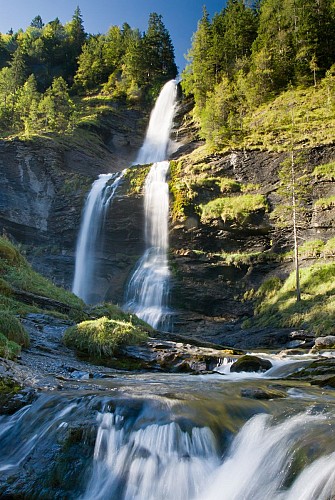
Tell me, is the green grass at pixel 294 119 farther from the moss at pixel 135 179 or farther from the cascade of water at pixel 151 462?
the cascade of water at pixel 151 462

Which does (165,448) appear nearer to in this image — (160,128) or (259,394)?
(259,394)

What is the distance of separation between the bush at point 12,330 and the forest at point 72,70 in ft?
116

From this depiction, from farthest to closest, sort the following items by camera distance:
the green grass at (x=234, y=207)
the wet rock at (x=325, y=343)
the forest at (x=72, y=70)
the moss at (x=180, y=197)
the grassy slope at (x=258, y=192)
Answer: the forest at (x=72, y=70), the moss at (x=180, y=197), the green grass at (x=234, y=207), the grassy slope at (x=258, y=192), the wet rock at (x=325, y=343)

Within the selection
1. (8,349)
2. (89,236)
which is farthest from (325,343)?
(89,236)

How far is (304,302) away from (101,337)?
15.2m

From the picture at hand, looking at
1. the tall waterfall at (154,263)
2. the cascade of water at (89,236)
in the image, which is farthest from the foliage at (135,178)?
the cascade of water at (89,236)

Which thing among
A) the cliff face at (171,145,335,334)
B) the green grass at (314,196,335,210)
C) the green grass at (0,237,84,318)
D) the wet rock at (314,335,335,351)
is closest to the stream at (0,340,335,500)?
the green grass at (0,237,84,318)

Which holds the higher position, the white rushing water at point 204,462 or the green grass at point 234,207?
the green grass at point 234,207

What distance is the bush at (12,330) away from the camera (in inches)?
388

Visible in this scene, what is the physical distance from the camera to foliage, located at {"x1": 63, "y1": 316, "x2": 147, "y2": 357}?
11125 millimetres

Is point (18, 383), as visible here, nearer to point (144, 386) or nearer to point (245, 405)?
point (144, 386)

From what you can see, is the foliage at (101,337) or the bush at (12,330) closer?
the bush at (12,330)

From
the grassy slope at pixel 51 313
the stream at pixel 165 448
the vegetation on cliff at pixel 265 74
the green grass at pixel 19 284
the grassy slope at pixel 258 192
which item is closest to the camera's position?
the stream at pixel 165 448

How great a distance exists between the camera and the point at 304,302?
2316 cm
